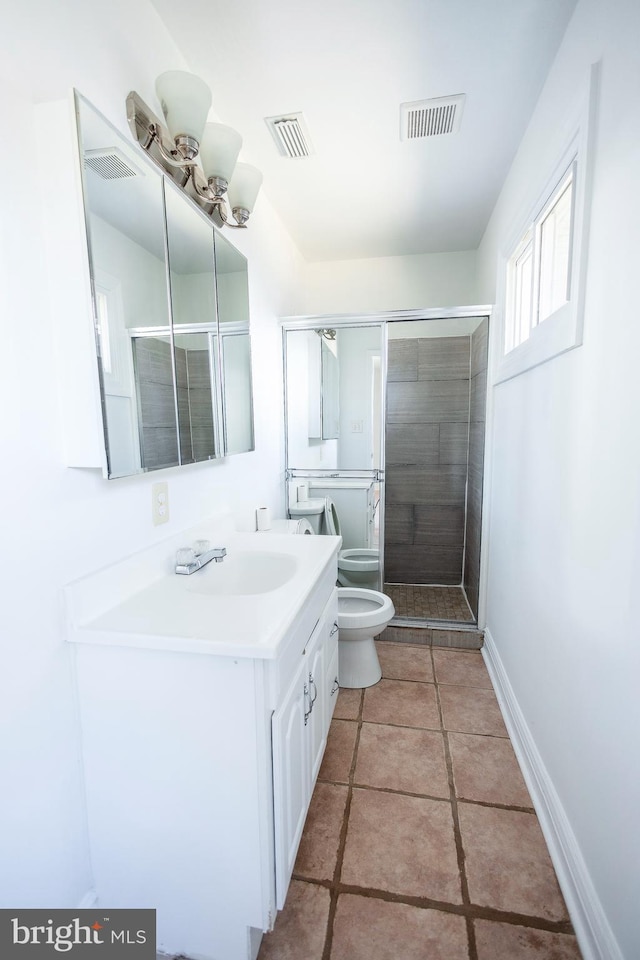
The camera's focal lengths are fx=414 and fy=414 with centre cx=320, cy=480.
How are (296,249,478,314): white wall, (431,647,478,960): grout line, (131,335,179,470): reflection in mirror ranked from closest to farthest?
(431,647,478,960): grout line
(131,335,179,470): reflection in mirror
(296,249,478,314): white wall

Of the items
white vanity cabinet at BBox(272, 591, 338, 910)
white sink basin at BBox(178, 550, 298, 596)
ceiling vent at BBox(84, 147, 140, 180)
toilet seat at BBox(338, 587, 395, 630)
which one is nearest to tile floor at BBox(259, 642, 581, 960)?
white vanity cabinet at BBox(272, 591, 338, 910)

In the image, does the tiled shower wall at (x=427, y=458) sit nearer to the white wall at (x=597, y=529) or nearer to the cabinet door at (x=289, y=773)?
the white wall at (x=597, y=529)

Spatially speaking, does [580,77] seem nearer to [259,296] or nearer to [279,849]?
[259,296]

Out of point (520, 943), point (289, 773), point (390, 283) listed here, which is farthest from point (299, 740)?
point (390, 283)

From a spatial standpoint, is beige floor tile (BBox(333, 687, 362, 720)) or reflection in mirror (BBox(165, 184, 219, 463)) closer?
reflection in mirror (BBox(165, 184, 219, 463))

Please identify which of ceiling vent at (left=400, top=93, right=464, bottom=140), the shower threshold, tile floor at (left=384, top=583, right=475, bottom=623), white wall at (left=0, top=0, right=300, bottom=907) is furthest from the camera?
tile floor at (left=384, top=583, right=475, bottom=623)

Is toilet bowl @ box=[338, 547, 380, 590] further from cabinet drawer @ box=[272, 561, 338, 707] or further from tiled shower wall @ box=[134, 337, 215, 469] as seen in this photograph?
tiled shower wall @ box=[134, 337, 215, 469]

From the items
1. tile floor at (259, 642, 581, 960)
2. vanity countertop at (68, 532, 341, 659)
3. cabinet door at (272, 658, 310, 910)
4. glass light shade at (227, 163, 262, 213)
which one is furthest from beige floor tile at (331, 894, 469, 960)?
glass light shade at (227, 163, 262, 213)

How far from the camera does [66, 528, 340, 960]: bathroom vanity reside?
3.10ft

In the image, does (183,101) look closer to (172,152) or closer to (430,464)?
(172,152)

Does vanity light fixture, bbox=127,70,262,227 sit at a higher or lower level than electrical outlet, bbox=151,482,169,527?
higher

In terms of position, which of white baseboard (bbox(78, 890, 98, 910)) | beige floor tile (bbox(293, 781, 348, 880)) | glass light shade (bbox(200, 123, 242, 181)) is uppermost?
A: glass light shade (bbox(200, 123, 242, 181))

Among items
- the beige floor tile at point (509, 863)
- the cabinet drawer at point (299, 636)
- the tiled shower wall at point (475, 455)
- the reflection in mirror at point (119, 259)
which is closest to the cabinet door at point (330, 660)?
the cabinet drawer at point (299, 636)

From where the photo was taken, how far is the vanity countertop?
914 mm
